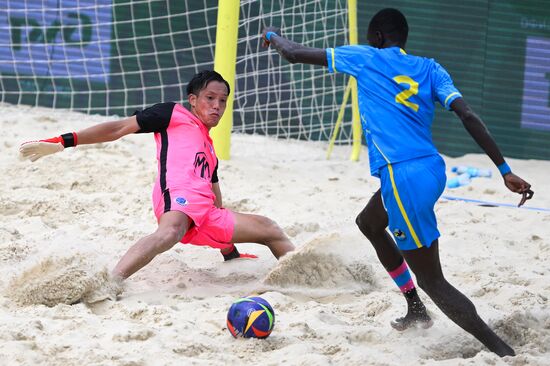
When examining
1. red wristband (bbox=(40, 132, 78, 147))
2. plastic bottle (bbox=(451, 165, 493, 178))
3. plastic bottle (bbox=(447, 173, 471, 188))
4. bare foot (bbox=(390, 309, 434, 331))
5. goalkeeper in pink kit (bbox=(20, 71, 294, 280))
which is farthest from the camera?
plastic bottle (bbox=(451, 165, 493, 178))

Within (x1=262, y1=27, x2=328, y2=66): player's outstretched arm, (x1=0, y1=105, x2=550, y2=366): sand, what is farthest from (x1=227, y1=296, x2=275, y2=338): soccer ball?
(x1=262, y1=27, x2=328, y2=66): player's outstretched arm

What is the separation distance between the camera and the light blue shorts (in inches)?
152

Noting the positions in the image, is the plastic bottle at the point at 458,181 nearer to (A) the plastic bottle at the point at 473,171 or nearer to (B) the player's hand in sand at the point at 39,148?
(A) the plastic bottle at the point at 473,171

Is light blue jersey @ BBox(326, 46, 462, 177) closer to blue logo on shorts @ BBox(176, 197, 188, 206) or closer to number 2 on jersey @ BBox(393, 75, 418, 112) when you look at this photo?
number 2 on jersey @ BBox(393, 75, 418, 112)

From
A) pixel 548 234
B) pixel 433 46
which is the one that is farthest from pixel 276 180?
pixel 433 46

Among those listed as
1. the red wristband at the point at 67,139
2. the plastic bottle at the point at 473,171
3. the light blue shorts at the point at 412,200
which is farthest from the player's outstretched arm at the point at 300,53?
the plastic bottle at the point at 473,171

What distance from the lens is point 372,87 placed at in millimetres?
4004

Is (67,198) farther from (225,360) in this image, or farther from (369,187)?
(225,360)

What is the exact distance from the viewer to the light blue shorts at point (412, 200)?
12.6 feet

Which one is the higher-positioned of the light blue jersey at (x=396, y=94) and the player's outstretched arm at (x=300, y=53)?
the player's outstretched arm at (x=300, y=53)

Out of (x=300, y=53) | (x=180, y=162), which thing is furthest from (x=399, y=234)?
(x=180, y=162)

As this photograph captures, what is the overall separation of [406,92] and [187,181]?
5.07 feet

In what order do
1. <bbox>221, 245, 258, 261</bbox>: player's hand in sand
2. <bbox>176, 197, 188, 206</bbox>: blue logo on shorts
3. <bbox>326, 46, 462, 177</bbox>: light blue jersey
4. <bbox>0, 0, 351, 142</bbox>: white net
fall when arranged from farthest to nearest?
<bbox>0, 0, 351, 142</bbox>: white net < <bbox>221, 245, 258, 261</bbox>: player's hand in sand < <bbox>176, 197, 188, 206</bbox>: blue logo on shorts < <bbox>326, 46, 462, 177</bbox>: light blue jersey

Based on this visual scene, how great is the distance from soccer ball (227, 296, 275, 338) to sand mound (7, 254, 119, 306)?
0.84 meters
